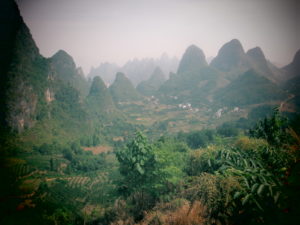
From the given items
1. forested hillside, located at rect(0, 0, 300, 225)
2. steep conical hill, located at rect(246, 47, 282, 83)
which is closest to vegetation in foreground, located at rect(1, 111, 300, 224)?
forested hillside, located at rect(0, 0, 300, 225)

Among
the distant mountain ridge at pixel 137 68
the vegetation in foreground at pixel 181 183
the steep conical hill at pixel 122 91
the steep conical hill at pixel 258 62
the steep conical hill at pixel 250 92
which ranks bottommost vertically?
the vegetation in foreground at pixel 181 183

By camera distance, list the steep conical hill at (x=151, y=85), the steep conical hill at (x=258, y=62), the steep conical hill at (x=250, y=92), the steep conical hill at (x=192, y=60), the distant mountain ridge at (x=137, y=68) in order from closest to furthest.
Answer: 1. the steep conical hill at (x=250, y=92)
2. the steep conical hill at (x=258, y=62)
3. the steep conical hill at (x=192, y=60)
4. the steep conical hill at (x=151, y=85)
5. the distant mountain ridge at (x=137, y=68)

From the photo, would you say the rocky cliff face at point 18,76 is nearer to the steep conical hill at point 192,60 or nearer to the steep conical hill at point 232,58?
the steep conical hill at point 192,60

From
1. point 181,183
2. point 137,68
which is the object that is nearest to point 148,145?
point 181,183

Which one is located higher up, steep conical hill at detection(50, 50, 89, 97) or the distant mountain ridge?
the distant mountain ridge

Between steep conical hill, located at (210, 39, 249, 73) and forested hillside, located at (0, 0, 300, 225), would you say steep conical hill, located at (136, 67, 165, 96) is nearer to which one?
forested hillside, located at (0, 0, 300, 225)

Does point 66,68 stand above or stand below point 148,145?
above

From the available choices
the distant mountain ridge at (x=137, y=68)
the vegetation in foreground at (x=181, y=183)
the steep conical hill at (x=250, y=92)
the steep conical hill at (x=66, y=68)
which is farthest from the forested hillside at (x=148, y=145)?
the distant mountain ridge at (x=137, y=68)

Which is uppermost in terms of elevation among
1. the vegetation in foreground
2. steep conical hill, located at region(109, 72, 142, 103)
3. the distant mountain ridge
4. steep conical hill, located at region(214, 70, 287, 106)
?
the distant mountain ridge

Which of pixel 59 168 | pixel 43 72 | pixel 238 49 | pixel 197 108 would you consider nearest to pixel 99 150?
pixel 59 168

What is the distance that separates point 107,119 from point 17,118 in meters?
31.9

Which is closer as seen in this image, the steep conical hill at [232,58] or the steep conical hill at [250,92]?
the steep conical hill at [250,92]

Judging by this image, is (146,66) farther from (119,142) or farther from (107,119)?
(119,142)

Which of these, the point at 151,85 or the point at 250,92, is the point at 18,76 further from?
the point at 151,85
